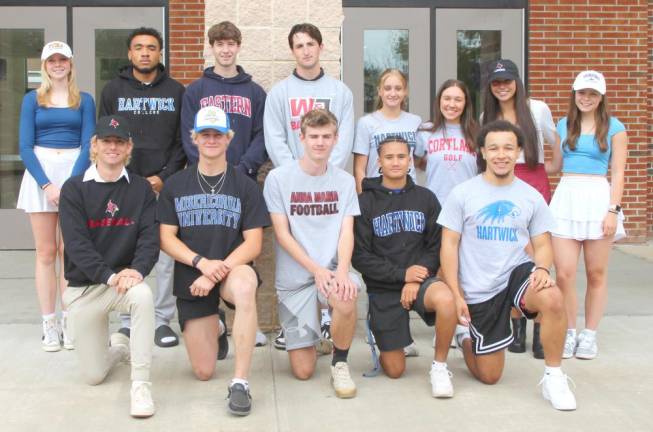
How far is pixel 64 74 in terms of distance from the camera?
18.8 ft

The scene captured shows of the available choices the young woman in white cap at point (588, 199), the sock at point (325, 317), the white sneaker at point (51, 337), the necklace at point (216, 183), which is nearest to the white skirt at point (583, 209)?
the young woman in white cap at point (588, 199)

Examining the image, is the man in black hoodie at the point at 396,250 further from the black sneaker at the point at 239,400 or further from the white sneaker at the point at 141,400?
the white sneaker at the point at 141,400

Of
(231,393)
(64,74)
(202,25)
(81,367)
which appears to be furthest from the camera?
(202,25)

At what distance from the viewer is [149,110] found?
232 inches

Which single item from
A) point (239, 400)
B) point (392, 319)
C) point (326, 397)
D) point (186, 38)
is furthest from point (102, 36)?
point (239, 400)

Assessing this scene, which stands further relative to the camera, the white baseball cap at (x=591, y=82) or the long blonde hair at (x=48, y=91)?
the long blonde hair at (x=48, y=91)

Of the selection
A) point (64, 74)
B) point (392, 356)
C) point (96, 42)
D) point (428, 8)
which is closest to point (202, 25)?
point (96, 42)

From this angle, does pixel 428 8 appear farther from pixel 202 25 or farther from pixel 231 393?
pixel 231 393

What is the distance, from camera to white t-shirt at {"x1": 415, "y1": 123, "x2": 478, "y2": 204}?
570cm

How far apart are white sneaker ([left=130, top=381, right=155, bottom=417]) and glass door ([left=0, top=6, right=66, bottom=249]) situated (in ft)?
18.7

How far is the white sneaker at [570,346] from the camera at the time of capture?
564 centimetres

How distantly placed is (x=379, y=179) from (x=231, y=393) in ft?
5.30

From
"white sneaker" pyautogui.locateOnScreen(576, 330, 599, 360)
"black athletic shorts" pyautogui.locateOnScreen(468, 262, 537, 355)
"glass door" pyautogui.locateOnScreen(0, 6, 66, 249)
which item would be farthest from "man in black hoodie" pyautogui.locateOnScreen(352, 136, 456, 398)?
"glass door" pyautogui.locateOnScreen(0, 6, 66, 249)

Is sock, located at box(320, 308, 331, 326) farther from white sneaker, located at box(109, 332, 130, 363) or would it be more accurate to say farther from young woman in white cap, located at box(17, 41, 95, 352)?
young woman in white cap, located at box(17, 41, 95, 352)
